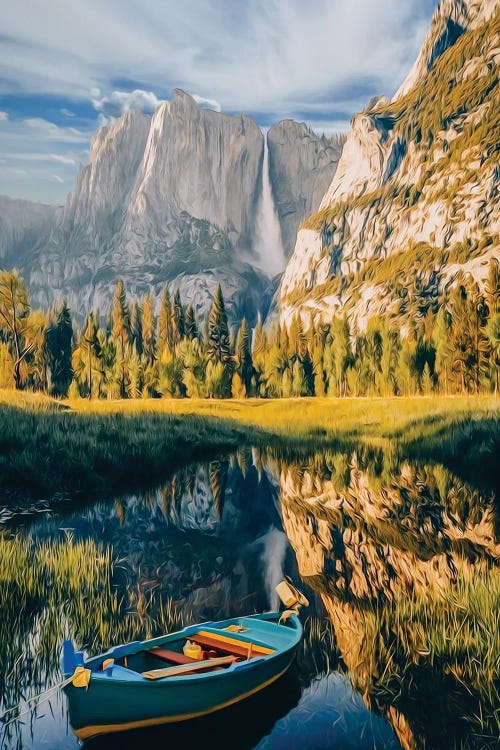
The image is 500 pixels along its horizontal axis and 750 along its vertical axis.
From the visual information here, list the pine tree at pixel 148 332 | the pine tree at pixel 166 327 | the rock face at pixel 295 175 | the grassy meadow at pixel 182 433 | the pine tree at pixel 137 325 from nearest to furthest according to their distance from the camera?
the grassy meadow at pixel 182 433, the pine tree at pixel 166 327, the pine tree at pixel 148 332, the pine tree at pixel 137 325, the rock face at pixel 295 175

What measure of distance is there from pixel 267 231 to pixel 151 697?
8377 centimetres

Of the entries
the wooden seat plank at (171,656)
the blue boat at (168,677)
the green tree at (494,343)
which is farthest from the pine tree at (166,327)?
the wooden seat plank at (171,656)

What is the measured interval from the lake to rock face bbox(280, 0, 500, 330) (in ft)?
169

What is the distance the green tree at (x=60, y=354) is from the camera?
2833cm

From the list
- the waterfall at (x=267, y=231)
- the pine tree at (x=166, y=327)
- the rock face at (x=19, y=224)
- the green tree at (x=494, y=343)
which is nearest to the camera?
the green tree at (x=494, y=343)

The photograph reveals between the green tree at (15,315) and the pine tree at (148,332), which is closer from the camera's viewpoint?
the green tree at (15,315)

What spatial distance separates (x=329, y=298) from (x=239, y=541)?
67059mm

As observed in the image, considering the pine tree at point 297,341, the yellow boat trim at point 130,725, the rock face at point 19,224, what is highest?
the rock face at point 19,224

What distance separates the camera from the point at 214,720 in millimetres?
6020

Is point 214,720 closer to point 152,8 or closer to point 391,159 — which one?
point 152,8

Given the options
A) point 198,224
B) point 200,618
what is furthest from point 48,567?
point 198,224

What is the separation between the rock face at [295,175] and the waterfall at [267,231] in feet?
2.18

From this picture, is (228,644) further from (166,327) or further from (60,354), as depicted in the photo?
(166,327)

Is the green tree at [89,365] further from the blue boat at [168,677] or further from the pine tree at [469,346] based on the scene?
the blue boat at [168,677]
